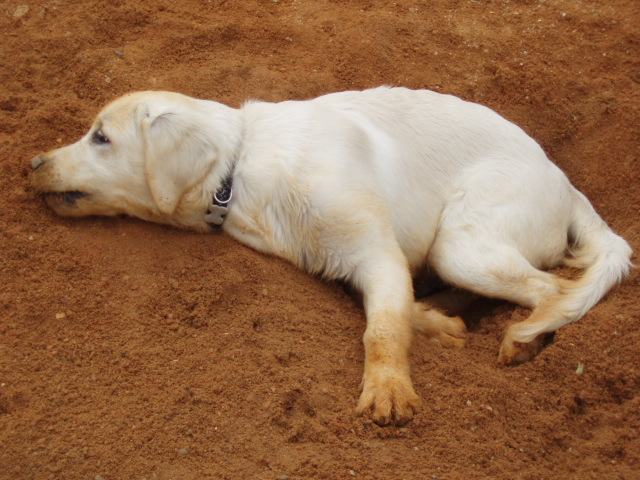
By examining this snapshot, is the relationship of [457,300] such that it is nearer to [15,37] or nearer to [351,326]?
[351,326]

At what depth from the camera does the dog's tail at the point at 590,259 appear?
14.1ft

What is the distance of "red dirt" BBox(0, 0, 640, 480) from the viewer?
10.7ft

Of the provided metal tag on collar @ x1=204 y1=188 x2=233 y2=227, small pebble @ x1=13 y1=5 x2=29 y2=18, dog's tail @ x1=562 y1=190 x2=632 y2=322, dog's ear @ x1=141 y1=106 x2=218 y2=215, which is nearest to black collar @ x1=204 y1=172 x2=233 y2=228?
metal tag on collar @ x1=204 y1=188 x2=233 y2=227

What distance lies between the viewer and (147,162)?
4129 millimetres

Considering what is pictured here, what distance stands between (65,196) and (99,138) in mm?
416

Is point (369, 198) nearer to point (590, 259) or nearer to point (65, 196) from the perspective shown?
point (590, 259)

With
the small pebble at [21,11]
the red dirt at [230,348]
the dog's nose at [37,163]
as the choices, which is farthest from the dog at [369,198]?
the small pebble at [21,11]

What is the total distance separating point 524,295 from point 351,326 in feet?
3.64

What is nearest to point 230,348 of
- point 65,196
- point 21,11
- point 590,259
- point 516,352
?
point 65,196

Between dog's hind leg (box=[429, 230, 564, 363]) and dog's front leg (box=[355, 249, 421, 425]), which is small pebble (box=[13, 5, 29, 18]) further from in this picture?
dog's hind leg (box=[429, 230, 564, 363])

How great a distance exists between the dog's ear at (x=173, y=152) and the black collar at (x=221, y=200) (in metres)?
0.14

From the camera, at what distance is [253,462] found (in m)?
3.19

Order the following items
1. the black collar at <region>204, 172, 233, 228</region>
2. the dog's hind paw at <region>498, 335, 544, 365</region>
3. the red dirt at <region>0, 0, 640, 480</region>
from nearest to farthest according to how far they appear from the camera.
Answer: the red dirt at <region>0, 0, 640, 480</region> → the dog's hind paw at <region>498, 335, 544, 365</region> → the black collar at <region>204, 172, 233, 228</region>

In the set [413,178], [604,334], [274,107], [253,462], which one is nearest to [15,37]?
[274,107]
